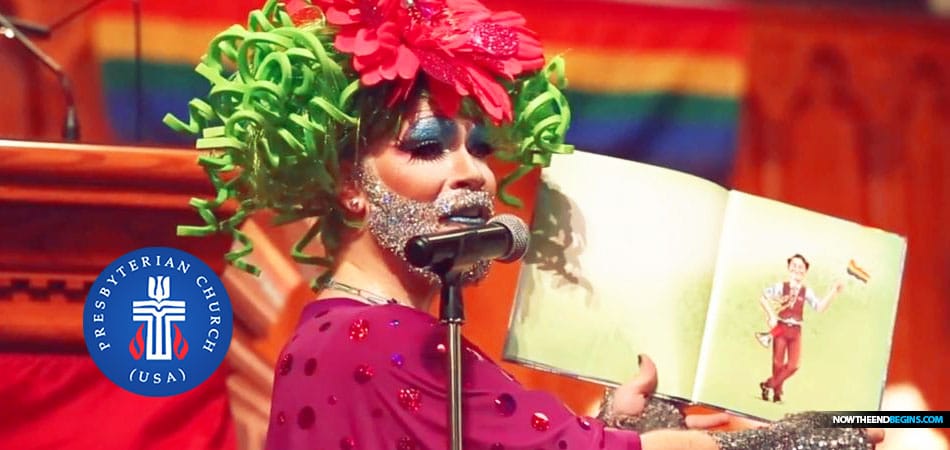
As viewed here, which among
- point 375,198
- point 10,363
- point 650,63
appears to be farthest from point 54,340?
point 650,63

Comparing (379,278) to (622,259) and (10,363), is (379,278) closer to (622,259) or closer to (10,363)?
(622,259)

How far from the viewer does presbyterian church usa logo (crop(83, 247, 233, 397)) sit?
145 cm

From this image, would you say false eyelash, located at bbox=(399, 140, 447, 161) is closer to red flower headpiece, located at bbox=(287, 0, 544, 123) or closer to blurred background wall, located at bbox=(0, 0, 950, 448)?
red flower headpiece, located at bbox=(287, 0, 544, 123)

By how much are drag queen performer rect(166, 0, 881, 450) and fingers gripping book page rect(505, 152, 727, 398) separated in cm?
11

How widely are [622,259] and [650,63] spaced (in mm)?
A: 467

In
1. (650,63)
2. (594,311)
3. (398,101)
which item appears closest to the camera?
(398,101)

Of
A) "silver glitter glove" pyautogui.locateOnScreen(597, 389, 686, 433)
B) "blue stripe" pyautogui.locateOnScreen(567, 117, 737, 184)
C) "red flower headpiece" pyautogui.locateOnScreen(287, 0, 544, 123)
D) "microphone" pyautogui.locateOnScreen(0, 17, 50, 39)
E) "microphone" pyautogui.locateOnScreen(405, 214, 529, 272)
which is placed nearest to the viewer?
"microphone" pyautogui.locateOnScreen(405, 214, 529, 272)

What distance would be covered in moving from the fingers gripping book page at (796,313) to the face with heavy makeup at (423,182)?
0.31 meters

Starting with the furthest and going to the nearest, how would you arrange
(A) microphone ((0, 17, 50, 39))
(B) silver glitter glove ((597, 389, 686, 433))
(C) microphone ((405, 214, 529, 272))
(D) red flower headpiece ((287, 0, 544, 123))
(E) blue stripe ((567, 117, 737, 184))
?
1. (E) blue stripe ((567, 117, 737, 184))
2. (A) microphone ((0, 17, 50, 39))
3. (B) silver glitter glove ((597, 389, 686, 433))
4. (D) red flower headpiece ((287, 0, 544, 123))
5. (C) microphone ((405, 214, 529, 272))

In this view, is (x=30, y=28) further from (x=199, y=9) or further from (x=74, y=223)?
(x=74, y=223)

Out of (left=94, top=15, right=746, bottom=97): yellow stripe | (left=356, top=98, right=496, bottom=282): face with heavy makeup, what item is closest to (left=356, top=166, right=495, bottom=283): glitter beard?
(left=356, top=98, right=496, bottom=282): face with heavy makeup

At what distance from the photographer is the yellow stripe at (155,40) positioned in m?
1.69

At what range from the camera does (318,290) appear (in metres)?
1.36

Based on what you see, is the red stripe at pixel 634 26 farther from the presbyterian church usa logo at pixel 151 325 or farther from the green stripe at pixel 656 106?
the presbyterian church usa logo at pixel 151 325
